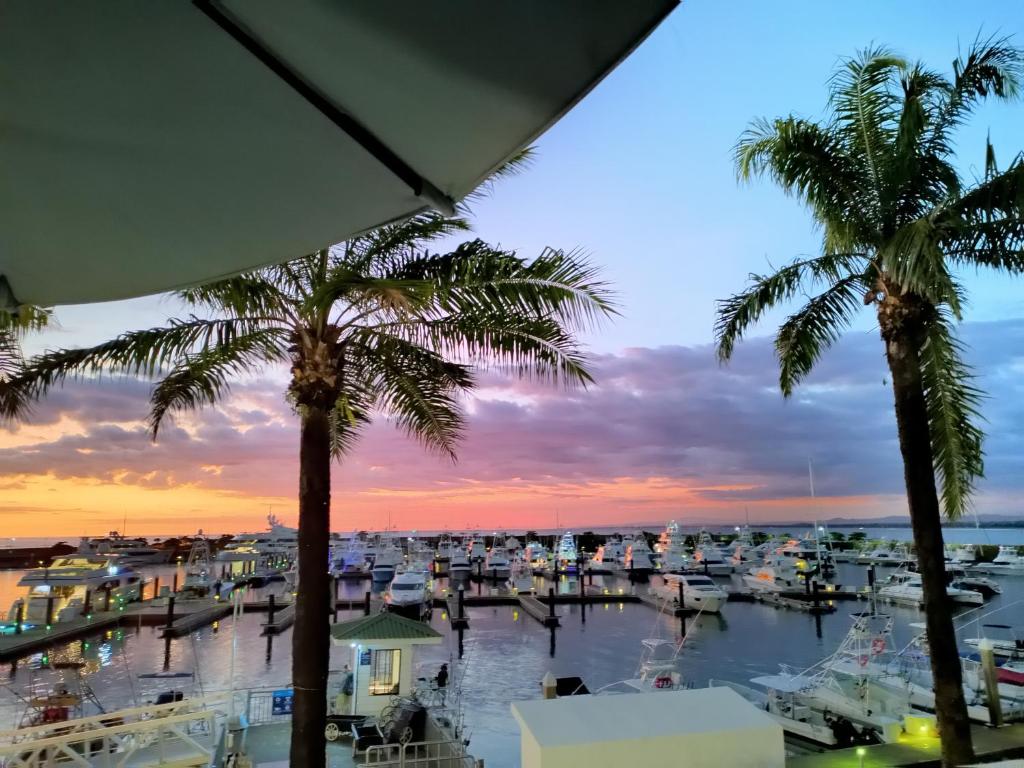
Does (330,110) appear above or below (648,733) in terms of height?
above

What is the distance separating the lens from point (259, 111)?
2078 mm

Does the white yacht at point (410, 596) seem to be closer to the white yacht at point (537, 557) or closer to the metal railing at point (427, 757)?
the white yacht at point (537, 557)

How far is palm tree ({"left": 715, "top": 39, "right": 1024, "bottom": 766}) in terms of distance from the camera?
26.2ft

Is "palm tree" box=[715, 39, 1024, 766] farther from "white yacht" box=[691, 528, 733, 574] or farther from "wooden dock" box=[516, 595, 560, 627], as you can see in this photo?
"white yacht" box=[691, 528, 733, 574]

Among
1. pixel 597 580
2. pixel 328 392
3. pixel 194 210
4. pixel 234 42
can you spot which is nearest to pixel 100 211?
pixel 194 210

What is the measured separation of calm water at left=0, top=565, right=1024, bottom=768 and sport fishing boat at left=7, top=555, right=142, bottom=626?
11.4ft

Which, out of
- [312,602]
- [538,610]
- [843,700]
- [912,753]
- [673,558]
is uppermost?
[312,602]

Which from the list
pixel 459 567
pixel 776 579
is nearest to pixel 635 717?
pixel 776 579

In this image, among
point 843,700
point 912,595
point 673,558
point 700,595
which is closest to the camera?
point 843,700

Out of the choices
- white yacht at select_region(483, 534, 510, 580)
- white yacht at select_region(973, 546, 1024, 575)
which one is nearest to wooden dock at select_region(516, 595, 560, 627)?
white yacht at select_region(483, 534, 510, 580)

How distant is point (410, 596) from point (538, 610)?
8069 mm

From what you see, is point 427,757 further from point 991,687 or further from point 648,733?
point 991,687

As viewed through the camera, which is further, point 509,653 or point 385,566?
point 385,566

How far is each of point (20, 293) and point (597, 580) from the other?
64.3 meters
